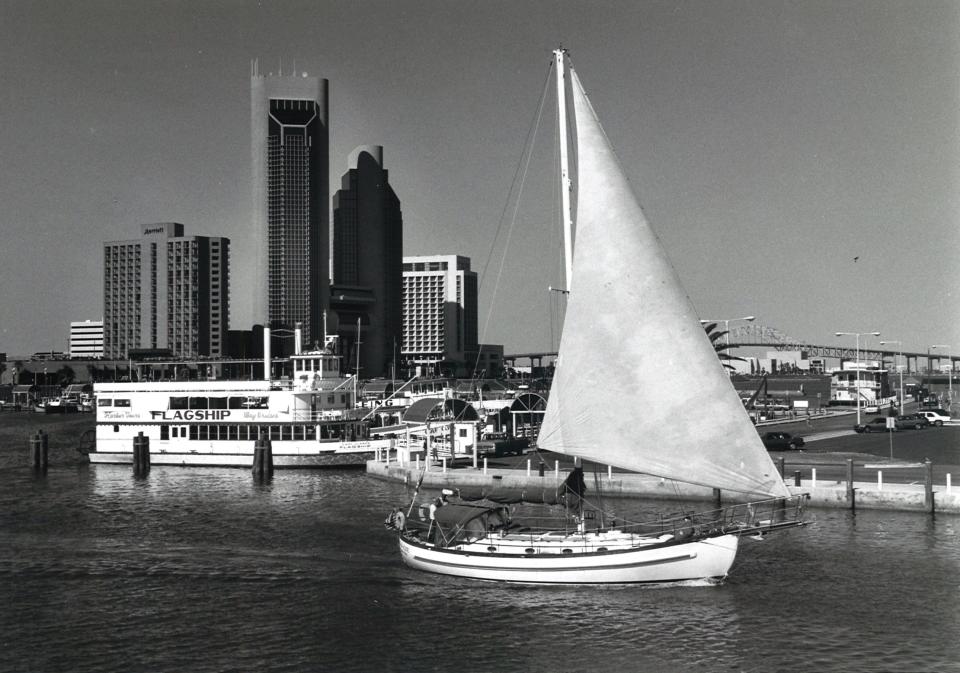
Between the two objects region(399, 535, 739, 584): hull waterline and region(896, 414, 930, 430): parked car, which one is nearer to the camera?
region(399, 535, 739, 584): hull waterline

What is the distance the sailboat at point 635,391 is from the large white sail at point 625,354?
0.03 meters

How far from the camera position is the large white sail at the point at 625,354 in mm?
29391

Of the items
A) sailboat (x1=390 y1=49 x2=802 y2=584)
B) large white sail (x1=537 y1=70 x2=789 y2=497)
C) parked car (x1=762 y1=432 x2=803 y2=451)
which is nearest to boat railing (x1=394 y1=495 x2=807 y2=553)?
sailboat (x1=390 y1=49 x2=802 y2=584)

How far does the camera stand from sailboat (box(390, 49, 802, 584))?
95.4ft

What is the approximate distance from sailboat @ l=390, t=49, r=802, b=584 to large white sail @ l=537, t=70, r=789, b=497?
0.03 m

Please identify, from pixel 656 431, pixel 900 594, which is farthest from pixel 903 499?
pixel 656 431

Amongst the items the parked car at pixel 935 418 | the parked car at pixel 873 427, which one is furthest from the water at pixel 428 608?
the parked car at pixel 935 418

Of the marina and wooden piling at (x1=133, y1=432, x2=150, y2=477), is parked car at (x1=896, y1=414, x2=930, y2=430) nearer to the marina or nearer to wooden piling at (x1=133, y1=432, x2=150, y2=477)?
the marina

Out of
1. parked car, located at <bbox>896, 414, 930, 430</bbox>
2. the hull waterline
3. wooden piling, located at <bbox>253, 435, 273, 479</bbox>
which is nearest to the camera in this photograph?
the hull waterline

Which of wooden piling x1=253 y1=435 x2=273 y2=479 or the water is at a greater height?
wooden piling x1=253 y1=435 x2=273 y2=479

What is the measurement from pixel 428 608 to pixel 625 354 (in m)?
10.4

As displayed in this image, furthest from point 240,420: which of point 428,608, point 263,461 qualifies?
point 428,608

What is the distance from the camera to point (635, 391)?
3000 centimetres

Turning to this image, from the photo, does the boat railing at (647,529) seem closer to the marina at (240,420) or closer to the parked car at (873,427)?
the marina at (240,420)
